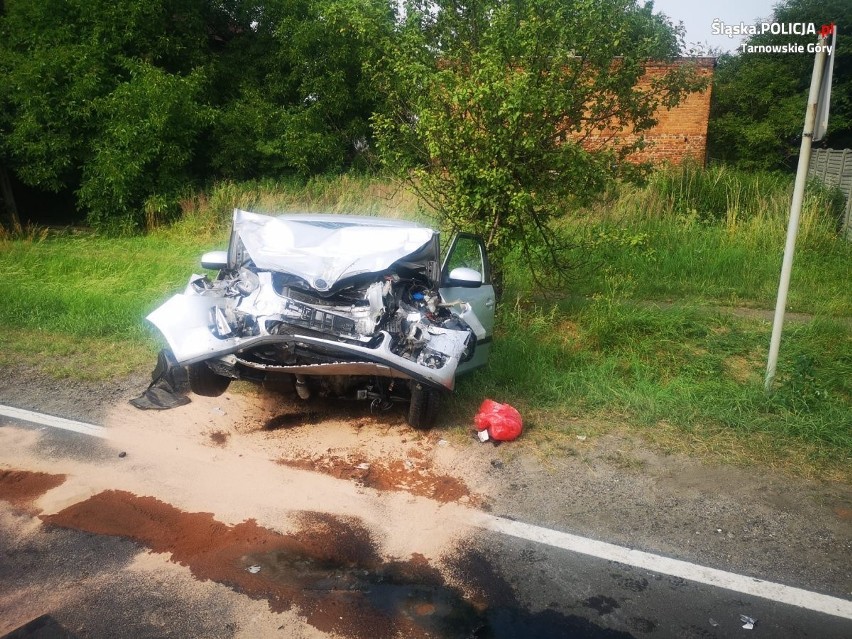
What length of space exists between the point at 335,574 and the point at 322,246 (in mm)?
2576

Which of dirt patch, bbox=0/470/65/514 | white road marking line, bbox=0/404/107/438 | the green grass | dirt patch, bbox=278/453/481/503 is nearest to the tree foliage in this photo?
the green grass

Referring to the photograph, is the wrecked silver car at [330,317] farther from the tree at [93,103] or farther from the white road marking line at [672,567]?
the tree at [93,103]

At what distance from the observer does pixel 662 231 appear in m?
11.9

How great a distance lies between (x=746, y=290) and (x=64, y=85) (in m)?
15.0

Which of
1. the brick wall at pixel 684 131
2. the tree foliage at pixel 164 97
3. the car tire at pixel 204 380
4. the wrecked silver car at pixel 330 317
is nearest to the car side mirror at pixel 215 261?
the wrecked silver car at pixel 330 317

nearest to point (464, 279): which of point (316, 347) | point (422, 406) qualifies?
point (422, 406)

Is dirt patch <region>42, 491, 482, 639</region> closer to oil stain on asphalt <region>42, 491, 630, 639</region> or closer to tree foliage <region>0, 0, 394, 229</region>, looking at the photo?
oil stain on asphalt <region>42, 491, 630, 639</region>

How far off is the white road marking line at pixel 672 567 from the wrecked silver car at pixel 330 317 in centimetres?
117

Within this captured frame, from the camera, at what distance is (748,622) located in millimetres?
3289

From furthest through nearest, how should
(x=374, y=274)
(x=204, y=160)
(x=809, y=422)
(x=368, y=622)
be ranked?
(x=204, y=160) < (x=809, y=422) < (x=374, y=274) < (x=368, y=622)

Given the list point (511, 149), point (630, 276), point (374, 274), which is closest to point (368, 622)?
point (374, 274)

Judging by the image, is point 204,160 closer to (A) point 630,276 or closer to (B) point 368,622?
(A) point 630,276

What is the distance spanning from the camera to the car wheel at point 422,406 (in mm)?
5211

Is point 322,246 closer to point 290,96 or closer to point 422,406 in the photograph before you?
point 422,406
